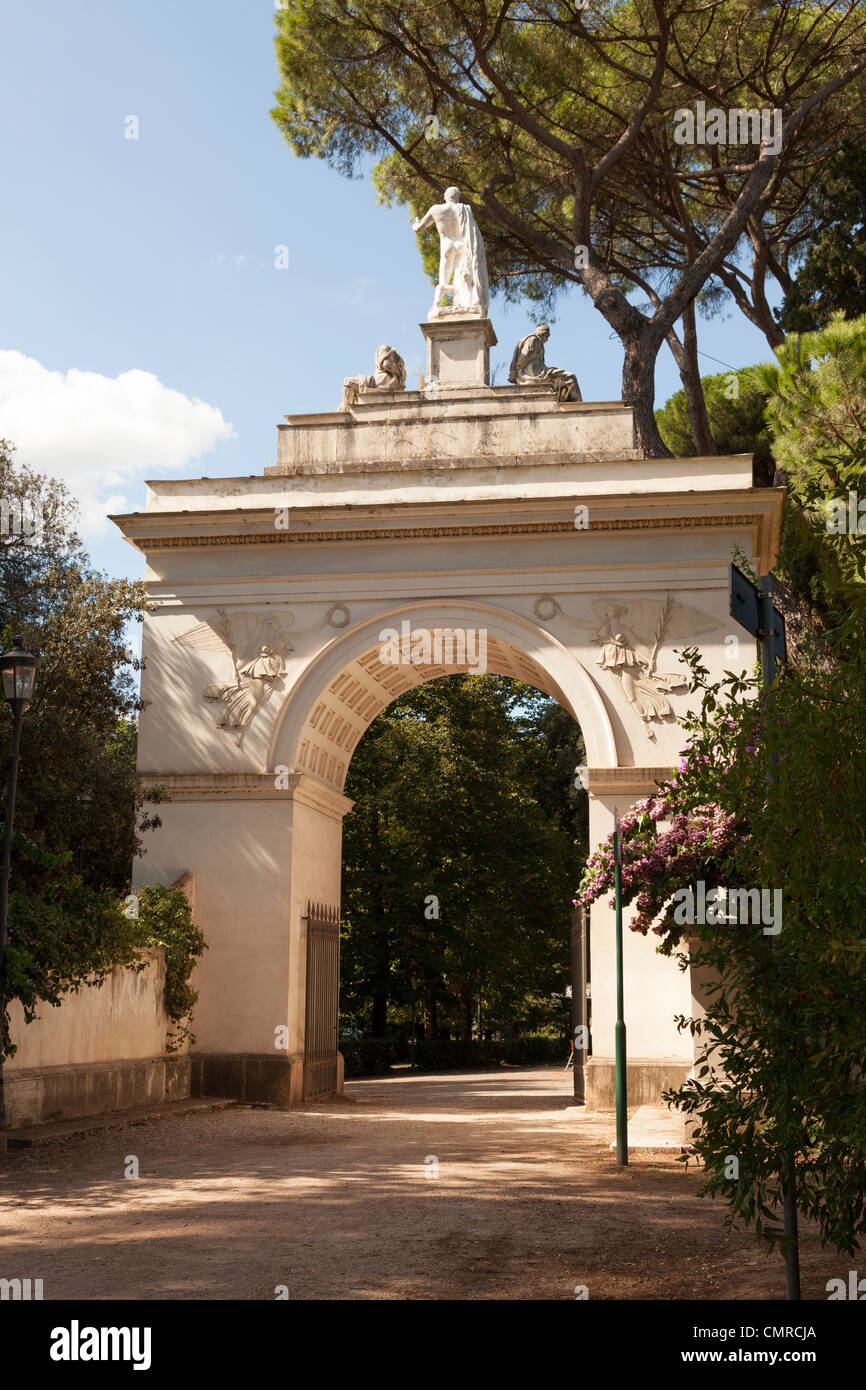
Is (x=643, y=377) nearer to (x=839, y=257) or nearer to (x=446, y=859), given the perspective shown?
(x=839, y=257)

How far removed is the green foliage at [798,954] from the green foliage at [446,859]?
25703 millimetres

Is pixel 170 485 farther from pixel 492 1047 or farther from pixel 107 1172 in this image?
pixel 492 1047

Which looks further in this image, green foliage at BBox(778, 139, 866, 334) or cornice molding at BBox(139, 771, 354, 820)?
green foliage at BBox(778, 139, 866, 334)

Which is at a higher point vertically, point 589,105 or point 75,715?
point 589,105

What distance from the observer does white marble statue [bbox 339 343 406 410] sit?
2103 centimetres

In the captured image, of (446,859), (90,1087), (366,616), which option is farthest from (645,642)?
(446,859)

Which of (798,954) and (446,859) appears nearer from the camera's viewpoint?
(798,954)

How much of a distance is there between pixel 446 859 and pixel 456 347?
1471 centimetres

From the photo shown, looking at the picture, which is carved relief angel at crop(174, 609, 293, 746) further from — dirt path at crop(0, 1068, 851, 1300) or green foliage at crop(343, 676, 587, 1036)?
green foliage at crop(343, 676, 587, 1036)

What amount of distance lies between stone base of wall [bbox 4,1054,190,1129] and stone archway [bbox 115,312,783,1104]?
33.3 inches

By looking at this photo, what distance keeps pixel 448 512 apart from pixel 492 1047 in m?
19.8

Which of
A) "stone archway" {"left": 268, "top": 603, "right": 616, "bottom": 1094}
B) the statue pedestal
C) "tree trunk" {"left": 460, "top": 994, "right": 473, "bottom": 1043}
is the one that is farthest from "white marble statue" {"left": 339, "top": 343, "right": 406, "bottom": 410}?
"tree trunk" {"left": 460, "top": 994, "right": 473, "bottom": 1043}

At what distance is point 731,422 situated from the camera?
28.7 metres

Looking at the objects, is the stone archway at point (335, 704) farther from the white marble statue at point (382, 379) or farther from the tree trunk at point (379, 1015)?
the tree trunk at point (379, 1015)
